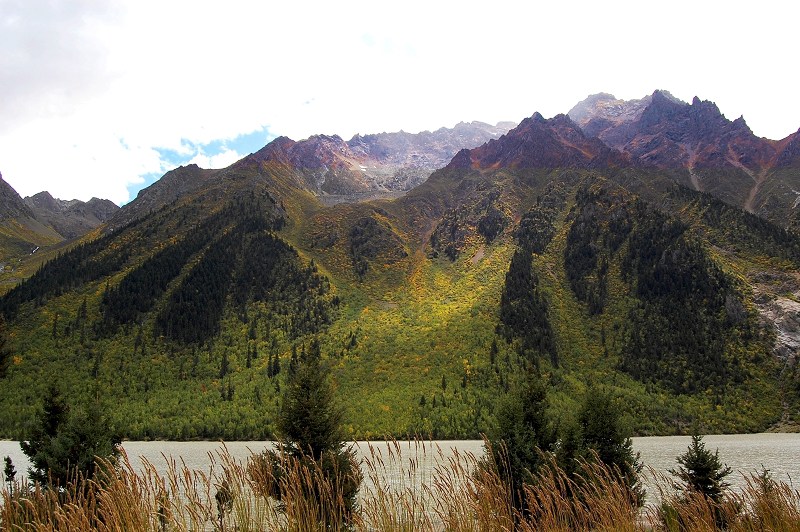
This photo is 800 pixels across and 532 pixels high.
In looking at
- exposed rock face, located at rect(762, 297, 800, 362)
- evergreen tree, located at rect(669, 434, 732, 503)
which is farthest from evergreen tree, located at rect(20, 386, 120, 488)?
exposed rock face, located at rect(762, 297, 800, 362)

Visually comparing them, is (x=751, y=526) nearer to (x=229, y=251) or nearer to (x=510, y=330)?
(x=510, y=330)

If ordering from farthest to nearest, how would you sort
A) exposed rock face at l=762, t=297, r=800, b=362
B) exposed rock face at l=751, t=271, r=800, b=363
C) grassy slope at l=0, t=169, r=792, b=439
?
exposed rock face at l=751, t=271, r=800, b=363 < exposed rock face at l=762, t=297, r=800, b=362 < grassy slope at l=0, t=169, r=792, b=439

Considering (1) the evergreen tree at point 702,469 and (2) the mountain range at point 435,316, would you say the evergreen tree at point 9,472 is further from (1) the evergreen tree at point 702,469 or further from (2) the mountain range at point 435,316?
(2) the mountain range at point 435,316

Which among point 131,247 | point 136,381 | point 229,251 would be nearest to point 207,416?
point 136,381

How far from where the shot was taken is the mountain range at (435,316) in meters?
85.2

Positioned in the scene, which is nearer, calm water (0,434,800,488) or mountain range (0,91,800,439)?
calm water (0,434,800,488)

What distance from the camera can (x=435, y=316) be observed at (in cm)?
11744

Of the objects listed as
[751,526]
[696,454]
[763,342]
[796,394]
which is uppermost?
[751,526]

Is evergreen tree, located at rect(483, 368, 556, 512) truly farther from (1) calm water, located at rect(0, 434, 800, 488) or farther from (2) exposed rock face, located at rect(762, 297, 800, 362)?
(2) exposed rock face, located at rect(762, 297, 800, 362)

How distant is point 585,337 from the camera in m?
111

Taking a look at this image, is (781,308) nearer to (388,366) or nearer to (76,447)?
(388,366)

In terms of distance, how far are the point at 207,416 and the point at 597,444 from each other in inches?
3020

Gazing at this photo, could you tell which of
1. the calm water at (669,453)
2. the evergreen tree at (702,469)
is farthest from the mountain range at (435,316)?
the evergreen tree at (702,469)

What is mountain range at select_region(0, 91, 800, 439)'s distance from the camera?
280 ft
